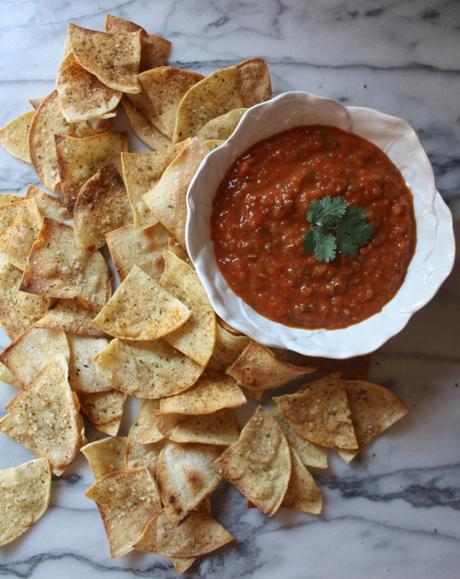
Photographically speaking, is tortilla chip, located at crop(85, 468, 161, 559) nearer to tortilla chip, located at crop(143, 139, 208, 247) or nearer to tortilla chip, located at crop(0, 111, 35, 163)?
tortilla chip, located at crop(143, 139, 208, 247)

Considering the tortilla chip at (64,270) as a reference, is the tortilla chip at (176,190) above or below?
above

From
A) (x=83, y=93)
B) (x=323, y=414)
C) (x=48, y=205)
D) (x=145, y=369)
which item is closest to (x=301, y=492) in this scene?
(x=323, y=414)

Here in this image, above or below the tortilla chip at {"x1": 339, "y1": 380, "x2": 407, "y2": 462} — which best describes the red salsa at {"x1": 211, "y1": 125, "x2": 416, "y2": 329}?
above

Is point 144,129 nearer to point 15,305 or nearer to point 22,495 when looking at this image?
point 15,305

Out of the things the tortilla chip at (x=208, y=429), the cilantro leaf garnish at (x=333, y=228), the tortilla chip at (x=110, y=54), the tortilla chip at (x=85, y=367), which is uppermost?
the tortilla chip at (x=110, y=54)

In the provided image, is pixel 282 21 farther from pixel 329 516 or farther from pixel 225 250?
pixel 329 516

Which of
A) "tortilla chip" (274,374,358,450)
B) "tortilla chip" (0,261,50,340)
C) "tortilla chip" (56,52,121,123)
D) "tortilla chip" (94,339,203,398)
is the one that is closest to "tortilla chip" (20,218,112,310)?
"tortilla chip" (0,261,50,340)

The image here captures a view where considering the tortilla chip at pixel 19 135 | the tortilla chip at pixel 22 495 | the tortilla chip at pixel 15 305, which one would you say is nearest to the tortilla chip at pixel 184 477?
the tortilla chip at pixel 22 495

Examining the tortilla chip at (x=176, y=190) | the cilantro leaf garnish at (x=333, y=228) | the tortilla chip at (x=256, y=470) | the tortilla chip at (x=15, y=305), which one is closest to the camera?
the cilantro leaf garnish at (x=333, y=228)

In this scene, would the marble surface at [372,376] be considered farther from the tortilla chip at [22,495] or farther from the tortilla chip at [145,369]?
the tortilla chip at [145,369]
